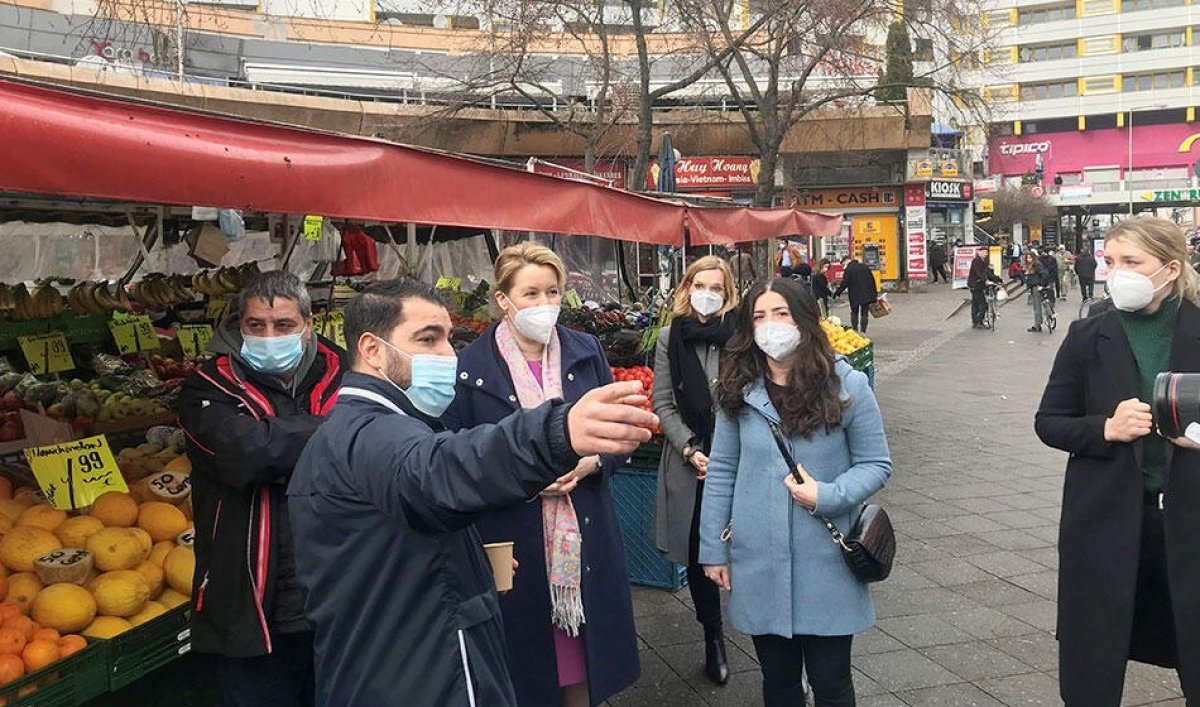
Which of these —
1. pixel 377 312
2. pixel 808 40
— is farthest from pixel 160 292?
pixel 808 40

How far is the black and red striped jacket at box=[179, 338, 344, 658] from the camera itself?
2490 millimetres

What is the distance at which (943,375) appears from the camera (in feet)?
43.7

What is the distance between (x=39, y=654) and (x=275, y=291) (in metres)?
1.34

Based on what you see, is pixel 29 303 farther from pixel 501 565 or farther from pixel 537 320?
pixel 501 565

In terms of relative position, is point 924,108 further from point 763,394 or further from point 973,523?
point 763,394

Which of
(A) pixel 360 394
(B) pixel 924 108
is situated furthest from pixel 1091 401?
(B) pixel 924 108

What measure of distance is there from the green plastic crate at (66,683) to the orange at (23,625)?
175 mm

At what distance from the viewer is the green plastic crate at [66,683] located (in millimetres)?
2500

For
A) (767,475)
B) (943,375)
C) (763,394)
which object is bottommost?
(943,375)

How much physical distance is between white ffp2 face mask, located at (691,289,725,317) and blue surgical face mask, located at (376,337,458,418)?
2.25 metres

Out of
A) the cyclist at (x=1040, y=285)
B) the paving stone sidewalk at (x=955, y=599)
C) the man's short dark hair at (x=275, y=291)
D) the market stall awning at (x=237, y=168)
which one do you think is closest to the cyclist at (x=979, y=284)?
the cyclist at (x=1040, y=285)

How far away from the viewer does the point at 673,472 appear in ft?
12.9

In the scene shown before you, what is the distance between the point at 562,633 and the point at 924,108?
1036 inches

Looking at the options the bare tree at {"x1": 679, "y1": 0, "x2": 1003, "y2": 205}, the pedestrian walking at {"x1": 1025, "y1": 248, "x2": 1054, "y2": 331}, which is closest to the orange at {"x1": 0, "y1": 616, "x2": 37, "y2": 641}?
the bare tree at {"x1": 679, "y1": 0, "x2": 1003, "y2": 205}
